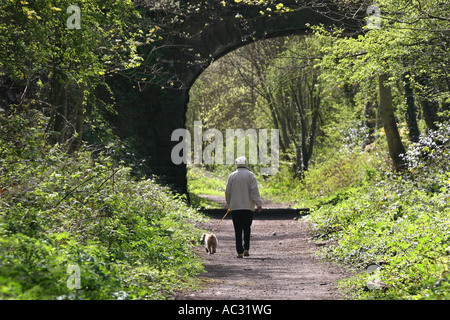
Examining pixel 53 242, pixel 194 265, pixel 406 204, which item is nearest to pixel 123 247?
pixel 194 265

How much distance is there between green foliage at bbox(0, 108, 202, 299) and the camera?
540cm

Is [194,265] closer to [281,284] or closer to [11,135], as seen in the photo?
[281,284]

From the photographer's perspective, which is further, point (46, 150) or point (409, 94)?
point (409, 94)

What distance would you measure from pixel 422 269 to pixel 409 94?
373 inches

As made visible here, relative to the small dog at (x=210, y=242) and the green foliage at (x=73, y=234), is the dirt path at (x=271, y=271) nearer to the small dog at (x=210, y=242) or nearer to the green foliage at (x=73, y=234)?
the small dog at (x=210, y=242)

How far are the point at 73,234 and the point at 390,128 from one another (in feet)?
33.4

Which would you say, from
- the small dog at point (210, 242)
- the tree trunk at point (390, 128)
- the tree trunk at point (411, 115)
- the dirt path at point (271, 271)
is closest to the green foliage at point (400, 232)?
the dirt path at point (271, 271)

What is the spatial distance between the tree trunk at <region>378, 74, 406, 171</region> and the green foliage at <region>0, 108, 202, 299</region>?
6046 millimetres

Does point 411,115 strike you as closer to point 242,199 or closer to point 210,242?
point 242,199

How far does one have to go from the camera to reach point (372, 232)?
32.9ft

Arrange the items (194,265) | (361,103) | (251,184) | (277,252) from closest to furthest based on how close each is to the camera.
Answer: (194,265) → (251,184) → (277,252) → (361,103)

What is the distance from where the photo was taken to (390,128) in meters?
15.4

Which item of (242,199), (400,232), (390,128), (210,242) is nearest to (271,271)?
(242,199)

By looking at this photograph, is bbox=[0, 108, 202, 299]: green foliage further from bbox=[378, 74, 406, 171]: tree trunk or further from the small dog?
bbox=[378, 74, 406, 171]: tree trunk
